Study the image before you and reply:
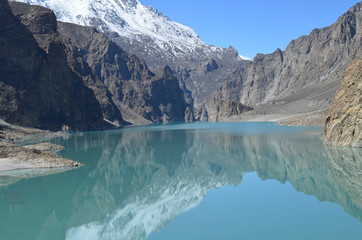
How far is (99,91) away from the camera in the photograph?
18188cm

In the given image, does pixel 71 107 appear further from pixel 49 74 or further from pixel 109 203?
pixel 109 203


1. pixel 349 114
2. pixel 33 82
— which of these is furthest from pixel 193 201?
pixel 33 82

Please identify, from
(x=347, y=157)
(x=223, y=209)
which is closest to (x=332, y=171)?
(x=347, y=157)

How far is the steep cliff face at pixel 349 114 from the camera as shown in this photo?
43.6 metres

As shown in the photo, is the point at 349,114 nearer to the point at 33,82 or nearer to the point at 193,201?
the point at 193,201

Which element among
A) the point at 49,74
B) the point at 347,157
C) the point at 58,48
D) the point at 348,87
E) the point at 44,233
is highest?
the point at 58,48

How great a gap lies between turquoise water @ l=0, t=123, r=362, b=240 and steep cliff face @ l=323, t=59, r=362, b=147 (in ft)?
20.7

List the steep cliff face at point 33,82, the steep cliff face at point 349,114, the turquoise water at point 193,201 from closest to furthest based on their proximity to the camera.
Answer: the turquoise water at point 193,201, the steep cliff face at point 349,114, the steep cliff face at point 33,82

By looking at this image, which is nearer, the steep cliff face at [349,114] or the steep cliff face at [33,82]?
the steep cliff face at [349,114]

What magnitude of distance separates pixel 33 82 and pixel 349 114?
90.0 metres

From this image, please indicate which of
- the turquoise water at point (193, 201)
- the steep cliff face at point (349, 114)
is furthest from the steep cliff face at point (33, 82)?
the steep cliff face at point (349, 114)

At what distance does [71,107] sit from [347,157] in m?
101

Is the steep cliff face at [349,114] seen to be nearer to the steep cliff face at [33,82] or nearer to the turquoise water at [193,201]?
the turquoise water at [193,201]

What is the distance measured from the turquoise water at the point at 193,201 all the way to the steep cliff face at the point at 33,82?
66.0 metres
